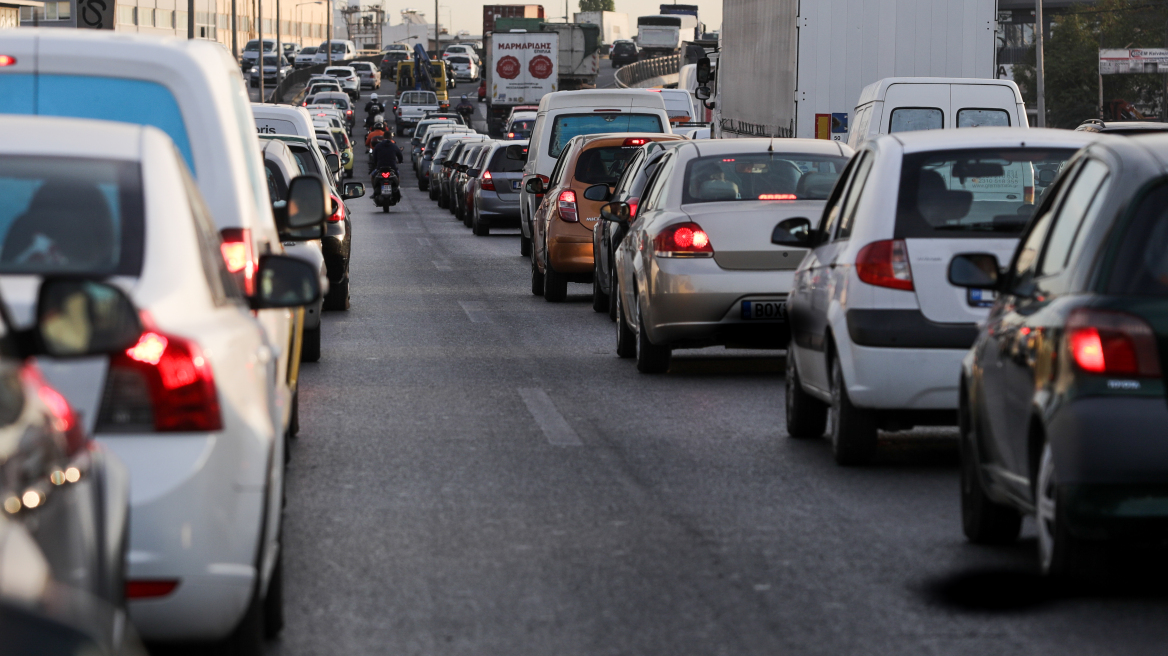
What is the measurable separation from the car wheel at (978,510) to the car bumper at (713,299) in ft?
16.1

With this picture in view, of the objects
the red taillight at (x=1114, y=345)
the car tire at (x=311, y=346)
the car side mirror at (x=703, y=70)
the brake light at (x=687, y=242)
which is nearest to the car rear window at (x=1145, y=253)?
the red taillight at (x=1114, y=345)

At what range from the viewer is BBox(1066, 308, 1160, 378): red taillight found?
18.1ft

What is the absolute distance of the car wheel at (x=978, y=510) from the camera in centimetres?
689

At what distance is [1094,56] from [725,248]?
3524 inches

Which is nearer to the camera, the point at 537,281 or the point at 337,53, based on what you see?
the point at 537,281

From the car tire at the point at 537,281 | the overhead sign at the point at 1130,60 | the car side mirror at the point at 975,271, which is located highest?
the overhead sign at the point at 1130,60

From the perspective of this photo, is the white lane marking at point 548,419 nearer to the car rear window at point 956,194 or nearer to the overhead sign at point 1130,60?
the car rear window at point 956,194

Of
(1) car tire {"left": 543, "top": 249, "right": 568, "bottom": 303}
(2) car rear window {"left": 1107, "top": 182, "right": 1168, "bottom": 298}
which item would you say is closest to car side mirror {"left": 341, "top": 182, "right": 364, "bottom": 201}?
(1) car tire {"left": 543, "top": 249, "right": 568, "bottom": 303}

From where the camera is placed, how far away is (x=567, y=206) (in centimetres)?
1866

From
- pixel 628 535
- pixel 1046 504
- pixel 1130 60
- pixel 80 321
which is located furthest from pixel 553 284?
pixel 1130 60

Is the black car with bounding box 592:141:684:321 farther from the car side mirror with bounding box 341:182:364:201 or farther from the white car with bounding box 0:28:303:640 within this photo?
the white car with bounding box 0:28:303:640

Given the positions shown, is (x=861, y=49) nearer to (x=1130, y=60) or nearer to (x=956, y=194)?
(x=956, y=194)

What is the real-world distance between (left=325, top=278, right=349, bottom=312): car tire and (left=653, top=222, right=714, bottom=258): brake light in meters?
5.55

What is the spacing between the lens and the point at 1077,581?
627 centimetres
